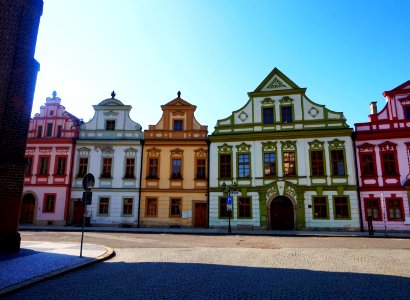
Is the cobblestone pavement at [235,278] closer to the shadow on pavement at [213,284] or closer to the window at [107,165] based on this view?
the shadow on pavement at [213,284]

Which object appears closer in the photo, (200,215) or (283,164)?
(283,164)

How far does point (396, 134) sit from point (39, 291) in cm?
2554

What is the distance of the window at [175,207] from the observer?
86.8 feet

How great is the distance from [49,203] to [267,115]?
68.6 feet

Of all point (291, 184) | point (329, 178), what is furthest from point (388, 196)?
point (291, 184)

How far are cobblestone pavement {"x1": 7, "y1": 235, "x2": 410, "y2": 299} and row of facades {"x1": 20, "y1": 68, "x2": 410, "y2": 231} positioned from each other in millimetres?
14437

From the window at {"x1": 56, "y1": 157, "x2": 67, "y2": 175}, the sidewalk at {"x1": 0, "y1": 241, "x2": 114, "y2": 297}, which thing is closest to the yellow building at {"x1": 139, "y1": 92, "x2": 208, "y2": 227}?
the window at {"x1": 56, "y1": 157, "x2": 67, "y2": 175}

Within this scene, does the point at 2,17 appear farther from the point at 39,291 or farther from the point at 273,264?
the point at 273,264

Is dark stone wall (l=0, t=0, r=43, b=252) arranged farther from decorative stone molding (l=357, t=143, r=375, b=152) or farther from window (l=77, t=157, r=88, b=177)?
decorative stone molding (l=357, t=143, r=375, b=152)

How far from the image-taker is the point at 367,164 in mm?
24078

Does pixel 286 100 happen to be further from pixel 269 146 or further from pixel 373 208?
pixel 373 208

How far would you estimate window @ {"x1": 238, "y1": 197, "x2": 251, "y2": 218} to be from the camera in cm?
2525

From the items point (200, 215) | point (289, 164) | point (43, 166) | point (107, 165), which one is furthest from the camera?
point (43, 166)

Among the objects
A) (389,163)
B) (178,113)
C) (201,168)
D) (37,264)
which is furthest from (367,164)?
(37,264)
